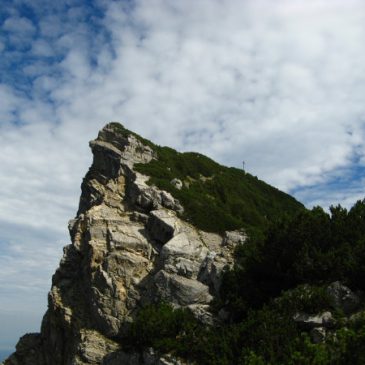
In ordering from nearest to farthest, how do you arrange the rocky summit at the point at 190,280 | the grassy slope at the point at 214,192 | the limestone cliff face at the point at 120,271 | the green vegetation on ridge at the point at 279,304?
the green vegetation on ridge at the point at 279,304, the rocky summit at the point at 190,280, the limestone cliff face at the point at 120,271, the grassy slope at the point at 214,192

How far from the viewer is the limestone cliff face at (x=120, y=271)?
116 feet

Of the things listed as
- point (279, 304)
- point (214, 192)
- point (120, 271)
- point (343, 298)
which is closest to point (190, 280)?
point (120, 271)

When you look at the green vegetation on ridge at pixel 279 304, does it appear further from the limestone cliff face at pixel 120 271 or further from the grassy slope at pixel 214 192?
the limestone cliff face at pixel 120 271

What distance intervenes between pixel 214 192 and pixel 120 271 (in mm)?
19464

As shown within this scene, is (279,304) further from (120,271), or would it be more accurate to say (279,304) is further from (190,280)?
(120,271)

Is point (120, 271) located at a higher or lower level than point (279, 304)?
higher

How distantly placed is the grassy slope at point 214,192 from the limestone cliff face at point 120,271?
1513 mm

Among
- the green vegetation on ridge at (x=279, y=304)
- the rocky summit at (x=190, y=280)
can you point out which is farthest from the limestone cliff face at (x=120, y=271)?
the green vegetation on ridge at (x=279, y=304)

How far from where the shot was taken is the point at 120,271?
38469 mm

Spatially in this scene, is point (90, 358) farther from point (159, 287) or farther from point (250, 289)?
point (250, 289)

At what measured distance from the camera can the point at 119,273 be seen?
1510 inches

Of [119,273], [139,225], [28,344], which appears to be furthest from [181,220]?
[28,344]

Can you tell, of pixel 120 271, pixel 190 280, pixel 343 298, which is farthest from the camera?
pixel 120 271

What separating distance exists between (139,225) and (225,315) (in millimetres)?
13952
